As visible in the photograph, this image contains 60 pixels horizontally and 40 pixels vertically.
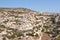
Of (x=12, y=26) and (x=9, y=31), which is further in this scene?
(x=12, y=26)

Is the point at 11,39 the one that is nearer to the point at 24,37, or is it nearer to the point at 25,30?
the point at 24,37

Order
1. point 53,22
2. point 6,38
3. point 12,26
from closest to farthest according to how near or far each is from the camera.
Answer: point 6,38
point 12,26
point 53,22

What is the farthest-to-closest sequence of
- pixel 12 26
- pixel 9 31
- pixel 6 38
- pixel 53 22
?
pixel 53 22 < pixel 12 26 < pixel 9 31 < pixel 6 38

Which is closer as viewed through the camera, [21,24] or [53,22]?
[21,24]

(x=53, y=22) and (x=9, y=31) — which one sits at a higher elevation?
(x=9, y=31)

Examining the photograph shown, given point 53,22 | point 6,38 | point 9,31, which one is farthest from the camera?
point 53,22

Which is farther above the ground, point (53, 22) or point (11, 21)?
point (11, 21)

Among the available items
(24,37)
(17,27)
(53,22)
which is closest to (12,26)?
(17,27)

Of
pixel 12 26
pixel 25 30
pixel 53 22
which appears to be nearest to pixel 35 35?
pixel 25 30

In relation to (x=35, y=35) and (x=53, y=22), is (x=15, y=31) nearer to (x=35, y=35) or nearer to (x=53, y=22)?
(x=35, y=35)
